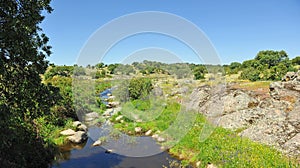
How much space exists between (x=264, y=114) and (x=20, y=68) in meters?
13.6

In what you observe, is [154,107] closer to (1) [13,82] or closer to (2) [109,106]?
(2) [109,106]

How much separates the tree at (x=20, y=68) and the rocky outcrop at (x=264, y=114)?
10.3 meters

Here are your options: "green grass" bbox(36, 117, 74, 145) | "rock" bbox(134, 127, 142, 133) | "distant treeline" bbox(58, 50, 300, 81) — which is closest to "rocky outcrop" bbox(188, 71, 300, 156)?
"rock" bbox(134, 127, 142, 133)

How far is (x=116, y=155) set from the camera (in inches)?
551

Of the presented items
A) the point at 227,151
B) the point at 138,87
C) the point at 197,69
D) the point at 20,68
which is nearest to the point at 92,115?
the point at 138,87

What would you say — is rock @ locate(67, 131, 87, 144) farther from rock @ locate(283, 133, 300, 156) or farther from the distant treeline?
rock @ locate(283, 133, 300, 156)

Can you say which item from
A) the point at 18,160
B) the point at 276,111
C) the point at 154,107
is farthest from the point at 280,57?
the point at 18,160

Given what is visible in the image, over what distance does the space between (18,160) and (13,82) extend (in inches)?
126

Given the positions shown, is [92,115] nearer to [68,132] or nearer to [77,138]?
[68,132]

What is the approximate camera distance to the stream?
497 inches

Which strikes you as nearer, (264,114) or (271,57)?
(264,114)

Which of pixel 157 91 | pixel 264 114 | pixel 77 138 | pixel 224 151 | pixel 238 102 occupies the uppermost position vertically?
pixel 157 91

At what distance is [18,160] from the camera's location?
9102mm

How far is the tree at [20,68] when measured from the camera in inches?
275
